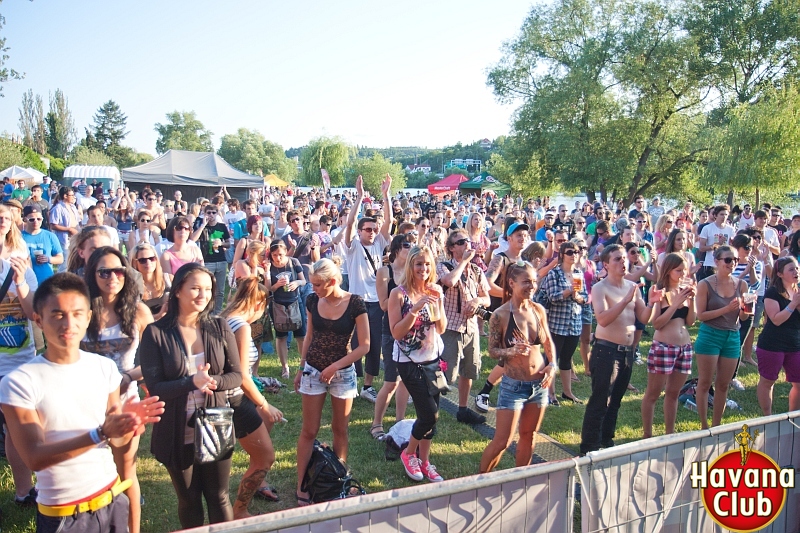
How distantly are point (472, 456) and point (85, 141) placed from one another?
8969 cm

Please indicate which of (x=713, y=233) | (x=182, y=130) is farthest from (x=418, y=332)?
(x=182, y=130)

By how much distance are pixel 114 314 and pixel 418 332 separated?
82.8 inches

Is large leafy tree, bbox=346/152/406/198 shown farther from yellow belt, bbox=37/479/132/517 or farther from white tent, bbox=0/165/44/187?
yellow belt, bbox=37/479/132/517

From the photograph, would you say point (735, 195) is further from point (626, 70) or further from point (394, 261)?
point (394, 261)

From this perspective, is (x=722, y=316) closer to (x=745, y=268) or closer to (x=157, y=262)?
(x=745, y=268)

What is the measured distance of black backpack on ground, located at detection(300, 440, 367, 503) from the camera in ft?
12.7

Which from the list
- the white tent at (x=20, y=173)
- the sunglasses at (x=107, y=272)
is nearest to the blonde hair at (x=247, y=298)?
the sunglasses at (x=107, y=272)

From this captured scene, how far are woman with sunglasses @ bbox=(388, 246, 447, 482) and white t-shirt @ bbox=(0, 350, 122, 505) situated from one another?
86.8 inches

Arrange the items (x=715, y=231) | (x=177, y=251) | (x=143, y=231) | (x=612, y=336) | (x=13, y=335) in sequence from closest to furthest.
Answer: (x=13, y=335) < (x=612, y=336) < (x=177, y=251) < (x=143, y=231) < (x=715, y=231)

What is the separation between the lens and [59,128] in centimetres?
7875

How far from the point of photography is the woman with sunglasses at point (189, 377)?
114 inches

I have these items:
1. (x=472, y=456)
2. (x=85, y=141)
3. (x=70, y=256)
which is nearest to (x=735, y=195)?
(x=472, y=456)

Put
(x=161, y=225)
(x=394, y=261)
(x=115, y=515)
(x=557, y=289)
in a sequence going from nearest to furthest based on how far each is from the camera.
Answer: (x=115, y=515) → (x=394, y=261) → (x=557, y=289) → (x=161, y=225)

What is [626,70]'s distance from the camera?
25.4 metres
